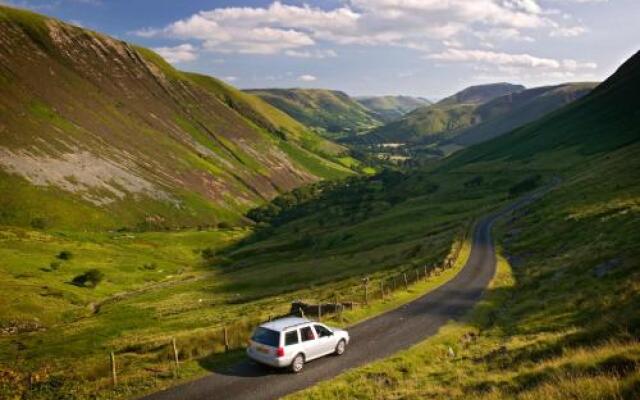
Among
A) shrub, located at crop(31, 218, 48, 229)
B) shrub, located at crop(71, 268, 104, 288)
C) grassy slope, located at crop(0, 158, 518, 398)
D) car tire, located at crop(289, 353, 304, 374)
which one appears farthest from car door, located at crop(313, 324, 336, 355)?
shrub, located at crop(31, 218, 48, 229)

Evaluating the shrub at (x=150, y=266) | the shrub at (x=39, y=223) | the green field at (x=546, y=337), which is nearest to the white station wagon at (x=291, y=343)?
the green field at (x=546, y=337)

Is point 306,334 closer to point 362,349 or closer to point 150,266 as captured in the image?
point 362,349

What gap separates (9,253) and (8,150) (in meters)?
81.9

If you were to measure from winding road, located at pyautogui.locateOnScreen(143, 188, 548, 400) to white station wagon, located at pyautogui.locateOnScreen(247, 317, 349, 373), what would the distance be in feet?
2.26

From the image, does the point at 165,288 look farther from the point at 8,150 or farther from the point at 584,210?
the point at 8,150

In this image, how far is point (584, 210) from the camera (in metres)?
71.6

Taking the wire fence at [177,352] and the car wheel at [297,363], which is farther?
the car wheel at [297,363]

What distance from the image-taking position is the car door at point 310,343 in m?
27.8

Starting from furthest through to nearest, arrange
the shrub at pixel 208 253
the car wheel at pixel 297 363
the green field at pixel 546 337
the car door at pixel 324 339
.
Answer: the shrub at pixel 208 253
the car door at pixel 324 339
the car wheel at pixel 297 363
the green field at pixel 546 337

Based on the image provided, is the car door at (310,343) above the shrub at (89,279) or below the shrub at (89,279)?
above

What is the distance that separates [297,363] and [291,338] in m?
1.36

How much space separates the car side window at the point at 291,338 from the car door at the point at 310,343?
0.43 meters

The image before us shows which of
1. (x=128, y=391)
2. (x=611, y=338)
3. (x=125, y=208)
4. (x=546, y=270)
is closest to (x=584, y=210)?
(x=546, y=270)

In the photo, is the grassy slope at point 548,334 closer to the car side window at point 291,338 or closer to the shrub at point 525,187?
the car side window at point 291,338
